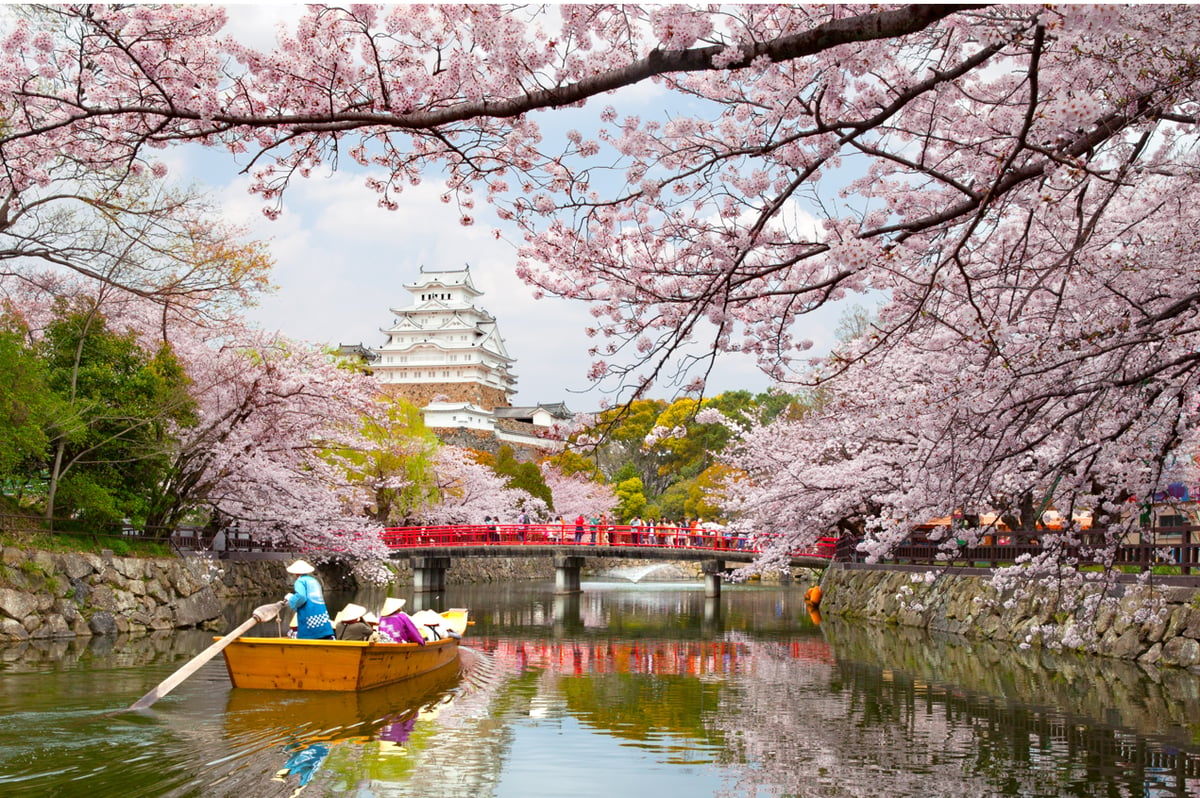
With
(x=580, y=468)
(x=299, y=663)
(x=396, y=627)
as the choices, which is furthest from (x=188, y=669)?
(x=580, y=468)

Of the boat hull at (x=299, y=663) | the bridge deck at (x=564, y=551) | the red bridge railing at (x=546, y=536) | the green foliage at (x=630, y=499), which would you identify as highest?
the green foliage at (x=630, y=499)

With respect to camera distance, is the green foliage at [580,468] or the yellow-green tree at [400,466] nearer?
the yellow-green tree at [400,466]

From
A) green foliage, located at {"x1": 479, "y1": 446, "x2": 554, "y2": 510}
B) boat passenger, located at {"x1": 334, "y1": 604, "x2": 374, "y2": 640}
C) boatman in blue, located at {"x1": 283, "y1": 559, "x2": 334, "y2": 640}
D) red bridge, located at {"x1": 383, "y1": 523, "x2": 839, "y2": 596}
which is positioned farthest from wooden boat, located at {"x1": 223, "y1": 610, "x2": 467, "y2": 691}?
green foliage, located at {"x1": 479, "y1": 446, "x2": 554, "y2": 510}

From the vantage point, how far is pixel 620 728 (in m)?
9.69

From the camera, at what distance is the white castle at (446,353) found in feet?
214

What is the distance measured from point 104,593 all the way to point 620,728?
10.8m

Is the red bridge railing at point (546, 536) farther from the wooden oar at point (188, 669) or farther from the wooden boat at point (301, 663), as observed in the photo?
the wooden boat at point (301, 663)

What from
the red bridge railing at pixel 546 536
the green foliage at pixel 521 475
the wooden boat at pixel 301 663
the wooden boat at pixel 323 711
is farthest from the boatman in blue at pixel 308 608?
the green foliage at pixel 521 475

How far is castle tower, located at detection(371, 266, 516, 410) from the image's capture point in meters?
65.6

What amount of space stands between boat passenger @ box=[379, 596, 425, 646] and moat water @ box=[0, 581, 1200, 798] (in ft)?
1.90

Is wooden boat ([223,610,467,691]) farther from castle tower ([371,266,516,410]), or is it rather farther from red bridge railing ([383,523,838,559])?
castle tower ([371,266,516,410])

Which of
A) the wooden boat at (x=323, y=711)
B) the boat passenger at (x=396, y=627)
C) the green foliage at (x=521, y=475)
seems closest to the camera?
the wooden boat at (x=323, y=711)

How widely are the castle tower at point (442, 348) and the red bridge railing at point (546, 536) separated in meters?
31.5

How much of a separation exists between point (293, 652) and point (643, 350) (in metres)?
5.66
